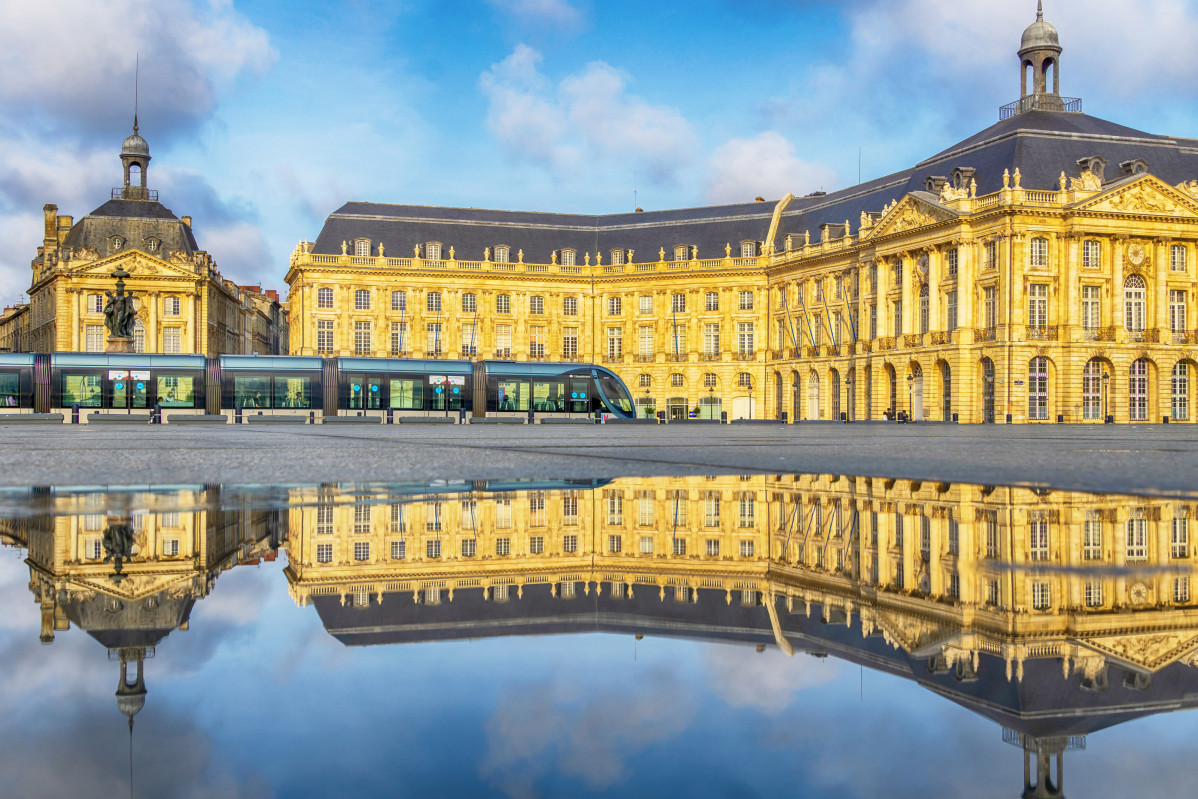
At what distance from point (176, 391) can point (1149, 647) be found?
44.4 m

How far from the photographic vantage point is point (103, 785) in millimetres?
1749

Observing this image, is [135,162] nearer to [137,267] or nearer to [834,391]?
[137,267]

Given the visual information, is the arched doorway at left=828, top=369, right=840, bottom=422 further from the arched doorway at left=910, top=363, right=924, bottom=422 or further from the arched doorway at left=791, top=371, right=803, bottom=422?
the arched doorway at left=910, top=363, right=924, bottom=422

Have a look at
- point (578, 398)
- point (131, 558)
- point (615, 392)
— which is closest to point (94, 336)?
point (578, 398)

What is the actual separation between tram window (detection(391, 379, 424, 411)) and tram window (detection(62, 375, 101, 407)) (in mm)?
11941

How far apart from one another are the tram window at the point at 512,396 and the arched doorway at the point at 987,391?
82.5ft

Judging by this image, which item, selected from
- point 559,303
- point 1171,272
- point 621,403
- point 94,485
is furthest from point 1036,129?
point 94,485

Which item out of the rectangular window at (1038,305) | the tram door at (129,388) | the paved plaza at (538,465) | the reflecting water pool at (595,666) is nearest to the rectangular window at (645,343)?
the rectangular window at (1038,305)

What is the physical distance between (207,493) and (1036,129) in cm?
5782

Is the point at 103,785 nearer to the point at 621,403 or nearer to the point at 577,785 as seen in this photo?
the point at 577,785

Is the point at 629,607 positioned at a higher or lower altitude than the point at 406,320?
lower

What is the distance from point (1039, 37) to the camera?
6316 cm

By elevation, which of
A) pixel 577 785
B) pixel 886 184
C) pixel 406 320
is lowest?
pixel 577 785

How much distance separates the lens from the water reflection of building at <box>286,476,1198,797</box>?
2.36 metres
